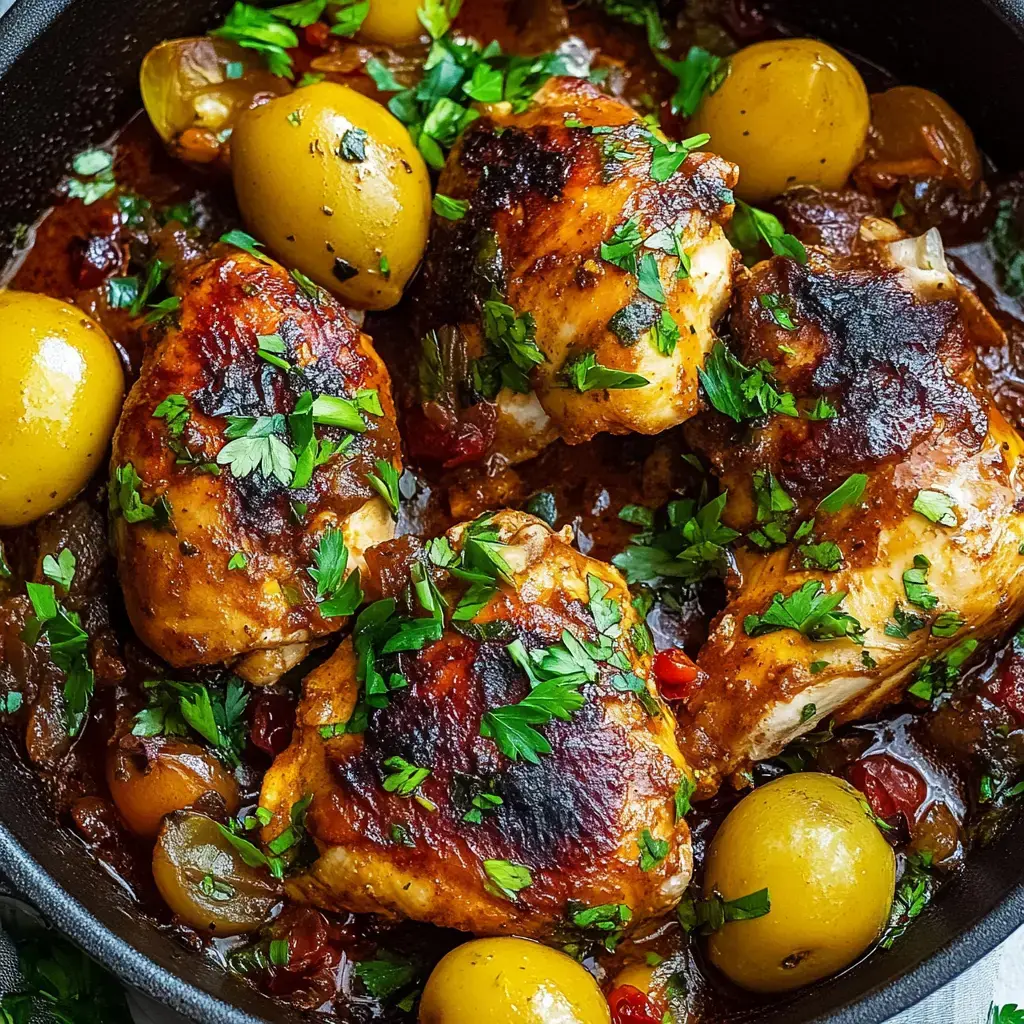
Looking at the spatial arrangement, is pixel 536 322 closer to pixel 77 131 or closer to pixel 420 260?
pixel 420 260

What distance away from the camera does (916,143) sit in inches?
127

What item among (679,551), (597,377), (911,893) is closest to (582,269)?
(597,377)

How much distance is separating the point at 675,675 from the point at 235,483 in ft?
3.57

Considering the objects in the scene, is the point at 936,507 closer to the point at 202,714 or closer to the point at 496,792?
the point at 496,792

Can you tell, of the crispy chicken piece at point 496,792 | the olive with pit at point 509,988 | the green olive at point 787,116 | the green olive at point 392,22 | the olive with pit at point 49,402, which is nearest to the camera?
the olive with pit at point 509,988

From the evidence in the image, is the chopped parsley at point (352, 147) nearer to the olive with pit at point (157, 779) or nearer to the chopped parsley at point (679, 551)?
the chopped parsley at point (679, 551)

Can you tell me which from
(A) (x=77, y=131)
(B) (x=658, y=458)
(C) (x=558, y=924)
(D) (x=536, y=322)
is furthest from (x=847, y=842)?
(A) (x=77, y=131)

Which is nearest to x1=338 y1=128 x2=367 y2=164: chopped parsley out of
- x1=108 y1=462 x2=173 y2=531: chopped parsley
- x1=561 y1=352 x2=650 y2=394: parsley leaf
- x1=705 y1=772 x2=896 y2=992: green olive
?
x1=561 y1=352 x2=650 y2=394: parsley leaf

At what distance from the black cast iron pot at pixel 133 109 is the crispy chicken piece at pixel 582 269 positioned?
32.3 inches

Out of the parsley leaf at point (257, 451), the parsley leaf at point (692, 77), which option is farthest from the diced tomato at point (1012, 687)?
the parsley leaf at point (257, 451)

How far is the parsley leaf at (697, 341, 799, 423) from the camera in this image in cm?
280

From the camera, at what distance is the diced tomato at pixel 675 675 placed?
2820mm

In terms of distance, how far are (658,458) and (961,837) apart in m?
1.15

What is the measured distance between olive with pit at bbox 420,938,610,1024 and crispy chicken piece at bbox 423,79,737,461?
117 centimetres
